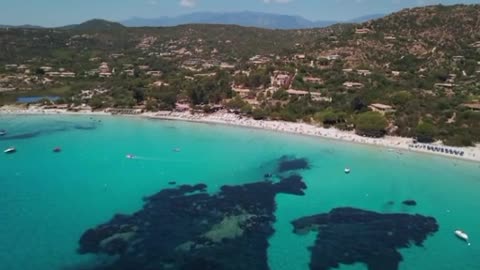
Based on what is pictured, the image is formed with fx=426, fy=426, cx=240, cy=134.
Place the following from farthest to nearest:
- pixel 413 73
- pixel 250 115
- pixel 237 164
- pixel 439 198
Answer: pixel 413 73 < pixel 250 115 < pixel 237 164 < pixel 439 198

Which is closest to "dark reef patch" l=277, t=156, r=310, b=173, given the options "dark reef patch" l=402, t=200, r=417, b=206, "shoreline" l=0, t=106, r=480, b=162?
"shoreline" l=0, t=106, r=480, b=162

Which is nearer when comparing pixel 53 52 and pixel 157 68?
pixel 157 68

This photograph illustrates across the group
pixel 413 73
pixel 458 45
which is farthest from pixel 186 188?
pixel 458 45

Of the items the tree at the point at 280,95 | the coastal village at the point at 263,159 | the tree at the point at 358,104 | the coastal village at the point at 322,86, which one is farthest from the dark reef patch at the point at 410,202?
the tree at the point at 280,95

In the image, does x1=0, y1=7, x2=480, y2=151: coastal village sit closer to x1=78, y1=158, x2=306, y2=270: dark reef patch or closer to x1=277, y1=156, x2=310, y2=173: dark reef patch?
x1=277, y1=156, x2=310, y2=173: dark reef patch

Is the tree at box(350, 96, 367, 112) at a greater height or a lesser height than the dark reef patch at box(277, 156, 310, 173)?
greater

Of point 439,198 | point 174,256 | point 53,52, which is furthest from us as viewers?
point 53,52

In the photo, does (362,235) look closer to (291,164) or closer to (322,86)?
(291,164)

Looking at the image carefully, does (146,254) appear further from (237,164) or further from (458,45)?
(458,45)
